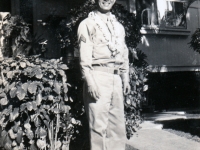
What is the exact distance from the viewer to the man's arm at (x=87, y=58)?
3201 mm

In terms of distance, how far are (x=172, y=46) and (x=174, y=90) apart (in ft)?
5.11

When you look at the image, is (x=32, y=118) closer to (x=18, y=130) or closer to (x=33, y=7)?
(x=18, y=130)

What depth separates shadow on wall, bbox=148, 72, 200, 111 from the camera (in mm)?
9828

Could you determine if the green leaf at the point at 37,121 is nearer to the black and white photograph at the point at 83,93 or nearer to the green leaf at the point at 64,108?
the black and white photograph at the point at 83,93

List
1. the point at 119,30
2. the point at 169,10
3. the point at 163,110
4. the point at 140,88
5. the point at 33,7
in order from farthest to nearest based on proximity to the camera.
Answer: the point at 169,10, the point at 163,110, the point at 33,7, the point at 140,88, the point at 119,30

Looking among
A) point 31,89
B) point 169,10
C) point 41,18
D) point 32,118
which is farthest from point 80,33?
point 169,10

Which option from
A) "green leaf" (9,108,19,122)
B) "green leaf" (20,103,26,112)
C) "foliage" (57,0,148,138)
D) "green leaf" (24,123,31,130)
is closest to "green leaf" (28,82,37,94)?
"green leaf" (20,103,26,112)

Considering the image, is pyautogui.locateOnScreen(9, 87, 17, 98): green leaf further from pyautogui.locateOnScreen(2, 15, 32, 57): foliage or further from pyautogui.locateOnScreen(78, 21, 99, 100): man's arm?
pyautogui.locateOnScreen(2, 15, 32, 57): foliage

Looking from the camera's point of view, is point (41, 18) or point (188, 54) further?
point (188, 54)

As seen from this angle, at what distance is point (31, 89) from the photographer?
377 cm

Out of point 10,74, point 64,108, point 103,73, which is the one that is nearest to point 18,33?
point 10,74

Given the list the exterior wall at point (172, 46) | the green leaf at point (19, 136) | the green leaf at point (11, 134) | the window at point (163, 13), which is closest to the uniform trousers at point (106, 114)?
the green leaf at point (19, 136)

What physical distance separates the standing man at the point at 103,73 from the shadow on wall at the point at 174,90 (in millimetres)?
6173

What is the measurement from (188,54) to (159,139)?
6261 mm
